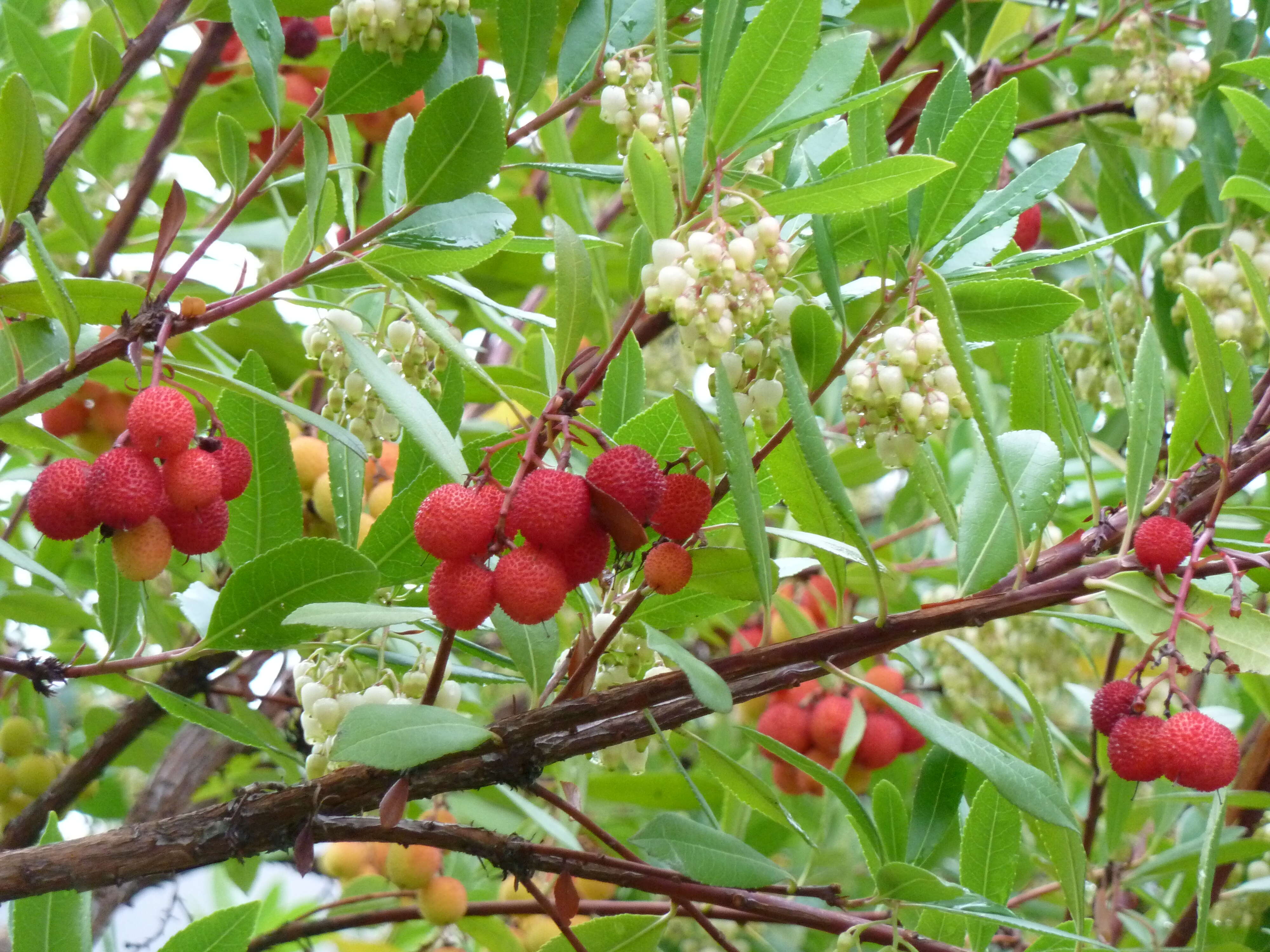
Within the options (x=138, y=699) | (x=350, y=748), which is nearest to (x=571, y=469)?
(x=350, y=748)

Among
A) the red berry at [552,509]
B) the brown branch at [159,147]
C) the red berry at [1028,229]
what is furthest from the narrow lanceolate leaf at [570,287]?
the red berry at [1028,229]

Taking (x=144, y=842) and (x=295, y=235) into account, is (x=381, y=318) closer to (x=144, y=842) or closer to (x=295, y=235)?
(x=295, y=235)

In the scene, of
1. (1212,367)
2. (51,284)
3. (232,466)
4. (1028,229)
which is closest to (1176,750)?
(1212,367)

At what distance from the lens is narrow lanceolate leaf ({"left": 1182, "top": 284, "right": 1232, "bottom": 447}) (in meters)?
0.67

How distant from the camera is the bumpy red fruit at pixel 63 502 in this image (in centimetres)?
69

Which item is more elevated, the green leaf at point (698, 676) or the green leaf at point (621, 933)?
the green leaf at point (698, 676)

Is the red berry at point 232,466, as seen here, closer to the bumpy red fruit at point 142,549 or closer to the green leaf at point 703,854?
the bumpy red fruit at point 142,549

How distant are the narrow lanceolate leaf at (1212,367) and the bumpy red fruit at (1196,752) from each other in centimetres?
16

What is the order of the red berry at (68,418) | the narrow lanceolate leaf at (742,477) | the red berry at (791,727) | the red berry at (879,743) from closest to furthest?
the narrow lanceolate leaf at (742,477), the red berry at (68,418), the red berry at (879,743), the red berry at (791,727)

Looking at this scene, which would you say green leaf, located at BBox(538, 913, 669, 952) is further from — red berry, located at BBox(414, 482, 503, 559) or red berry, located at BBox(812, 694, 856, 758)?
red berry, located at BBox(812, 694, 856, 758)

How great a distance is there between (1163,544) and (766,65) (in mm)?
323

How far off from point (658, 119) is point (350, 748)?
417mm

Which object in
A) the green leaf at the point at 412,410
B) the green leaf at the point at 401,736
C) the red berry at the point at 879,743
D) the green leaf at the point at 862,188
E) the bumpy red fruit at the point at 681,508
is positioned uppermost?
the green leaf at the point at 862,188

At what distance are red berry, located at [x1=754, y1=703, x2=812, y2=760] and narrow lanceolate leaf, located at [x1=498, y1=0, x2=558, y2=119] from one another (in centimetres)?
104
